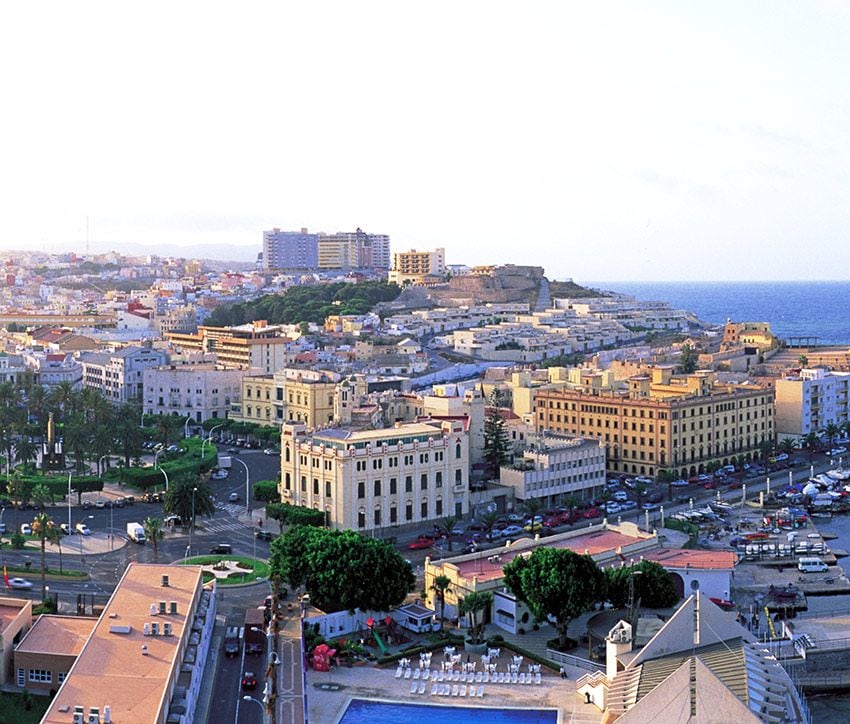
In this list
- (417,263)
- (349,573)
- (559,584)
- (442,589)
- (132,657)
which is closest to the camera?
(132,657)

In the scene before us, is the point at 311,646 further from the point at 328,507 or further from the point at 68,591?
the point at 328,507

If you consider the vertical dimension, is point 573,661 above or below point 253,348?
below

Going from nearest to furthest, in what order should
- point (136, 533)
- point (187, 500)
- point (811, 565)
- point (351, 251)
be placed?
point (811, 565), point (187, 500), point (136, 533), point (351, 251)

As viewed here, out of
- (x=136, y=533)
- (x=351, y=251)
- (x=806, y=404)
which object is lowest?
(x=136, y=533)

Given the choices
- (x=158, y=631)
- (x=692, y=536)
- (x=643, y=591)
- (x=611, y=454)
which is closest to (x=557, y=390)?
(x=611, y=454)

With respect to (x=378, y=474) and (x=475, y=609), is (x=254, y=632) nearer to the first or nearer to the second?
(x=475, y=609)

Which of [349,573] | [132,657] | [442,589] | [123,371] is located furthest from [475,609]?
[123,371]

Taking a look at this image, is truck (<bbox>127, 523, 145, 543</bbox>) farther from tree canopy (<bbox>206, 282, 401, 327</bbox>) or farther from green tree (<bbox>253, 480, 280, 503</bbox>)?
tree canopy (<bbox>206, 282, 401, 327</bbox>)

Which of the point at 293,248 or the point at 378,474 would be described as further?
the point at 293,248
